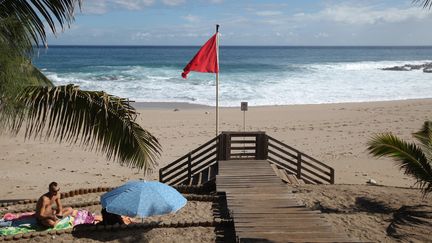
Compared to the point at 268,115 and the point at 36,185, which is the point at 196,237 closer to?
the point at 36,185

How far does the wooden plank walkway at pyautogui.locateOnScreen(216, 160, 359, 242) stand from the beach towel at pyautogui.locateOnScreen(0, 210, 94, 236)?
2843 millimetres

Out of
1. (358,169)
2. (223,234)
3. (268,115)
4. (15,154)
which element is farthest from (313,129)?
(223,234)

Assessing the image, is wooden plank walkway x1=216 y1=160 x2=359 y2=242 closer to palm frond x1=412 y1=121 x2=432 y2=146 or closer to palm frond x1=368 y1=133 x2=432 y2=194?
palm frond x1=368 y1=133 x2=432 y2=194

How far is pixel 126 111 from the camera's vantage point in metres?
5.63

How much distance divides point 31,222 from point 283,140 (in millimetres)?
13864

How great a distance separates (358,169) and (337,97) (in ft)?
71.1

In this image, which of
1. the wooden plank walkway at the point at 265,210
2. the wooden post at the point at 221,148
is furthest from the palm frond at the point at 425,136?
the wooden post at the point at 221,148

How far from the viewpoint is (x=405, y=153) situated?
7.98 meters

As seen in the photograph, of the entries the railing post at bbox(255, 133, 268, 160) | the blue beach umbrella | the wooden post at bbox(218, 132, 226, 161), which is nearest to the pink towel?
the blue beach umbrella

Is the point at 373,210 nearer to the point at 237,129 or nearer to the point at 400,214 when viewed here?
the point at 400,214

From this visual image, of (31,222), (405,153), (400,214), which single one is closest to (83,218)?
(31,222)

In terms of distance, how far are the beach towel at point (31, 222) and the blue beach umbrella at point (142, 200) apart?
1.01m

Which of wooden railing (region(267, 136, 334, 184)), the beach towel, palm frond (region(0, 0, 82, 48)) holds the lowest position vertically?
the beach towel

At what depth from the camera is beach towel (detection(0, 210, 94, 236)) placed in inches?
317
